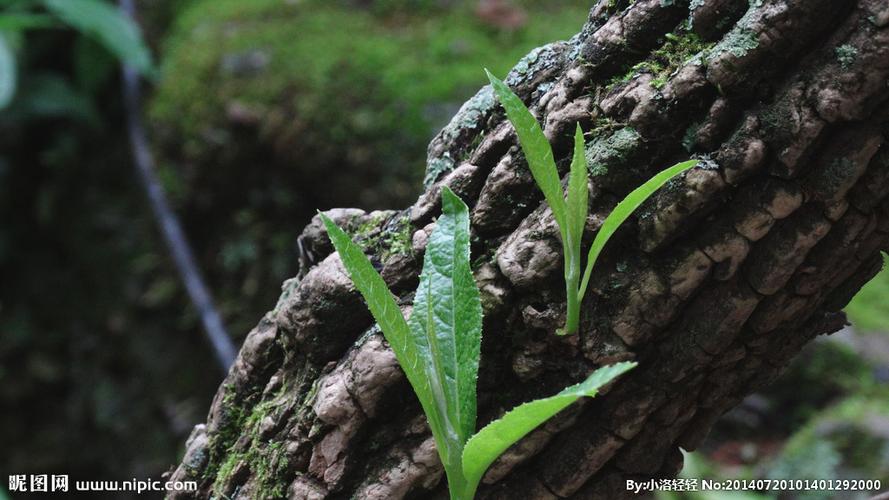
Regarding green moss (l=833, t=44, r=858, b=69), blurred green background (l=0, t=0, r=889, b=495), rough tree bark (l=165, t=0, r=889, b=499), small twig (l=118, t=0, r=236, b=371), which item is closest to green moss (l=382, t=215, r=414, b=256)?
rough tree bark (l=165, t=0, r=889, b=499)

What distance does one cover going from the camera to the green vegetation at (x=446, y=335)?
758 millimetres

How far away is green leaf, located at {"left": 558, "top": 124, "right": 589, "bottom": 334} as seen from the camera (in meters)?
0.74

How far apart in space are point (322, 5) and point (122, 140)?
1043 millimetres

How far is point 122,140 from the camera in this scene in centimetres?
314

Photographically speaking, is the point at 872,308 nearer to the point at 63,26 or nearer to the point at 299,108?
the point at 299,108

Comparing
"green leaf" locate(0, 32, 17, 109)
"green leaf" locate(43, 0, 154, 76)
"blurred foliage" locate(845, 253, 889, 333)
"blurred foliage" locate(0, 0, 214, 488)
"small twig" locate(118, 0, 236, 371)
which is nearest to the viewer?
"blurred foliage" locate(845, 253, 889, 333)

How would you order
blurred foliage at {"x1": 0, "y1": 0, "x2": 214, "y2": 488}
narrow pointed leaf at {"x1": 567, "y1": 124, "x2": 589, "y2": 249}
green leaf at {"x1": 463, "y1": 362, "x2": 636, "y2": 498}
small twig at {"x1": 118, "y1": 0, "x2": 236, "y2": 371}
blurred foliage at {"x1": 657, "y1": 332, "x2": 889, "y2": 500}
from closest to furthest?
green leaf at {"x1": 463, "y1": 362, "x2": 636, "y2": 498} < narrow pointed leaf at {"x1": 567, "y1": 124, "x2": 589, "y2": 249} < blurred foliage at {"x1": 657, "y1": 332, "x2": 889, "y2": 500} < small twig at {"x1": 118, "y1": 0, "x2": 236, "y2": 371} < blurred foliage at {"x1": 0, "y1": 0, "x2": 214, "y2": 488}

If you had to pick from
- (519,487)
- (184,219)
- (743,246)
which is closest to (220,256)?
(184,219)

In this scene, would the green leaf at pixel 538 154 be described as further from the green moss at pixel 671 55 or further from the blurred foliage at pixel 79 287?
the blurred foliage at pixel 79 287

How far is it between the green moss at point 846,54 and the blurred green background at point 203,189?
144 centimetres

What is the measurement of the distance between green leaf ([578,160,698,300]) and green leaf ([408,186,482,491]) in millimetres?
122

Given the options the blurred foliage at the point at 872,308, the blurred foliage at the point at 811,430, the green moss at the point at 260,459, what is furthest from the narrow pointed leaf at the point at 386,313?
the blurred foliage at the point at 872,308

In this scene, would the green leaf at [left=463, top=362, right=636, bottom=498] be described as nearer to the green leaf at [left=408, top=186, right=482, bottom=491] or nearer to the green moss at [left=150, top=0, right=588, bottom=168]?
the green leaf at [left=408, top=186, right=482, bottom=491]

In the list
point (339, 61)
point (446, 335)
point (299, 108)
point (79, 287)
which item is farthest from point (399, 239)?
point (79, 287)
